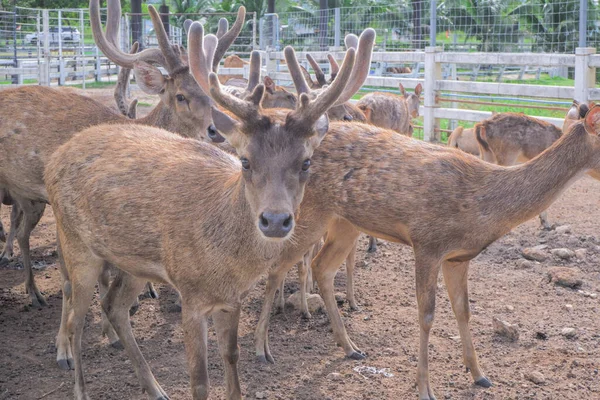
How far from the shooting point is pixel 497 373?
5.57 metres

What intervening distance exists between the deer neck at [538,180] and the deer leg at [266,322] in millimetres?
1604

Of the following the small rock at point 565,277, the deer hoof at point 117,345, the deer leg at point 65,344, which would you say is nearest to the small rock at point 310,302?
the deer hoof at point 117,345

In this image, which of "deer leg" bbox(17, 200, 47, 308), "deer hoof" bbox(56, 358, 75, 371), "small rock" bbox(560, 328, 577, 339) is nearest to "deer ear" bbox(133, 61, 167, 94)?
"deer leg" bbox(17, 200, 47, 308)

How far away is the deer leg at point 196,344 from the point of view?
4410 millimetres

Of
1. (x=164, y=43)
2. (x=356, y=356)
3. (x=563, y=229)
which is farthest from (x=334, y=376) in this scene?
(x=563, y=229)

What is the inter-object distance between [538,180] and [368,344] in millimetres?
1810

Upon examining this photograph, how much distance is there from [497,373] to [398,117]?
661 centimetres

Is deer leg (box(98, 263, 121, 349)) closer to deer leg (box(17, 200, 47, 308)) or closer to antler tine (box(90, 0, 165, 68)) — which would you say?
deer leg (box(17, 200, 47, 308))

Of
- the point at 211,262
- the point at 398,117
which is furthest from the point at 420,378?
the point at 398,117

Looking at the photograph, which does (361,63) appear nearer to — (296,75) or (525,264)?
(296,75)

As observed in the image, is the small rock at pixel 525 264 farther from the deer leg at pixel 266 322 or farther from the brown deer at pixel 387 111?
the brown deer at pixel 387 111

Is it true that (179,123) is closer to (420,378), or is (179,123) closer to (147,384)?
(147,384)

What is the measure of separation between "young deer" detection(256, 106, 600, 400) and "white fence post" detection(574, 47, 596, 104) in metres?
6.52

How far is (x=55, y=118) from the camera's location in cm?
679
